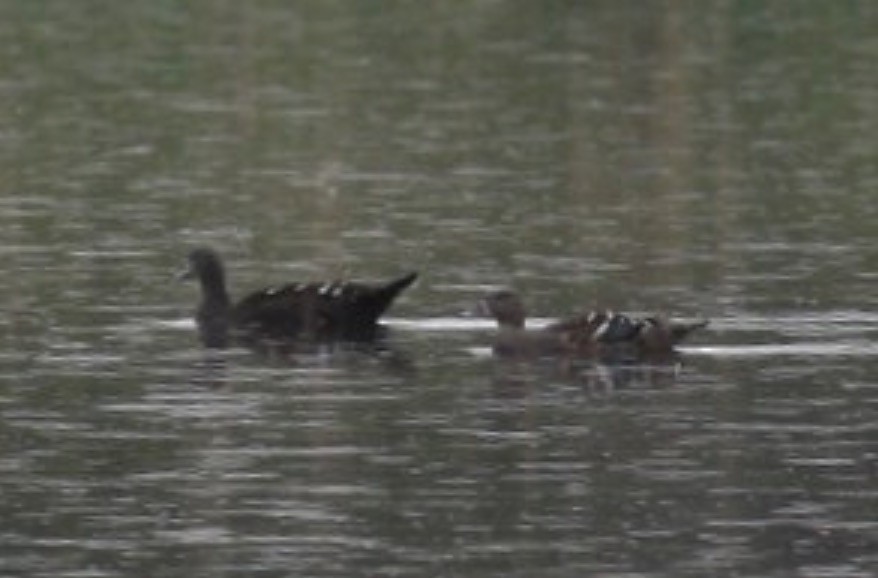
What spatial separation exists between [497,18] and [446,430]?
2298 centimetres

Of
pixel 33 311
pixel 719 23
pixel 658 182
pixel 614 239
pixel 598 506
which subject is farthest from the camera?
pixel 719 23

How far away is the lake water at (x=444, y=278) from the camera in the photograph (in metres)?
16.0

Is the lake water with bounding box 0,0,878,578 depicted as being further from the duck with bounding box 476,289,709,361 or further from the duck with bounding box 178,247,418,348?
the duck with bounding box 178,247,418,348

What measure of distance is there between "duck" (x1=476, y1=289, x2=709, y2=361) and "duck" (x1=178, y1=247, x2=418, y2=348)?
32.9 inches

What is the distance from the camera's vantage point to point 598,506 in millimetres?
16359

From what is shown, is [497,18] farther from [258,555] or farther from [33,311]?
[258,555]

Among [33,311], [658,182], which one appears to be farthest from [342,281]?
[658,182]

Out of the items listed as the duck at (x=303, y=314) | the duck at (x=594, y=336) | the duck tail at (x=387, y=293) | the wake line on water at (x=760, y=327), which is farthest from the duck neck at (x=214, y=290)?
the duck at (x=594, y=336)

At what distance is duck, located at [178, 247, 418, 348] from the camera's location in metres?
21.8

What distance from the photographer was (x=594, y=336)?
2047 centimetres

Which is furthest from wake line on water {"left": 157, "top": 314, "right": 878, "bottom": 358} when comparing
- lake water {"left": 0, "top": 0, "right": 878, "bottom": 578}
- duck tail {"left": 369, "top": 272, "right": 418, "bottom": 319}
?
duck tail {"left": 369, "top": 272, "right": 418, "bottom": 319}

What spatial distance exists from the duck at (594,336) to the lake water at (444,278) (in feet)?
0.39

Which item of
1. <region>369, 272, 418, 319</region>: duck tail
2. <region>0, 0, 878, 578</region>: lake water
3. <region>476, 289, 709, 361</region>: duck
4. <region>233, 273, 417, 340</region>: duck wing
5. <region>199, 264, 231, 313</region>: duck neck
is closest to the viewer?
<region>0, 0, 878, 578</region>: lake water

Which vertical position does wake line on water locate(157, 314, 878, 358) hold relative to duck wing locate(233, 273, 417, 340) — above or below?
below
